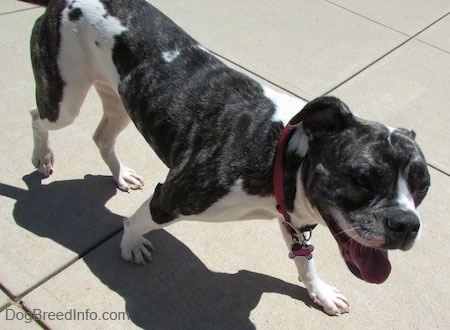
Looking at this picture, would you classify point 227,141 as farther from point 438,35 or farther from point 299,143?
point 438,35

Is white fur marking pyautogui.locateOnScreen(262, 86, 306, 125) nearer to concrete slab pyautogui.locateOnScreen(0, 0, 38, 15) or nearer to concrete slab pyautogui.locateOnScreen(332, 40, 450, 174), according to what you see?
concrete slab pyautogui.locateOnScreen(332, 40, 450, 174)

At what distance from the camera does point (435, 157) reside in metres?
4.95

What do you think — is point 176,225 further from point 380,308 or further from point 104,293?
point 380,308

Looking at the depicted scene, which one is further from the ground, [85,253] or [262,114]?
[262,114]

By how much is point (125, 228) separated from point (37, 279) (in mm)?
604

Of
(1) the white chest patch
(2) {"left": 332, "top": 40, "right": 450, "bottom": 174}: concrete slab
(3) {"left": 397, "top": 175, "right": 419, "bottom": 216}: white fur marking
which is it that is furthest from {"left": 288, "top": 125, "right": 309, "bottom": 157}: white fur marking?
(2) {"left": 332, "top": 40, "right": 450, "bottom": 174}: concrete slab

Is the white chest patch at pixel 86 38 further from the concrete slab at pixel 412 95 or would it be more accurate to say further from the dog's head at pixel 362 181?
the concrete slab at pixel 412 95

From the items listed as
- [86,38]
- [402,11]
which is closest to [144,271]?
[86,38]

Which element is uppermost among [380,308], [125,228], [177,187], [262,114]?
[262,114]

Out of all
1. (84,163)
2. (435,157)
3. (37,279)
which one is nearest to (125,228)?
(37,279)

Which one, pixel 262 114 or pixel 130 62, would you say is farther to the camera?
pixel 130 62

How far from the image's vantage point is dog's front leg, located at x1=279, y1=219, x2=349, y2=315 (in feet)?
11.8

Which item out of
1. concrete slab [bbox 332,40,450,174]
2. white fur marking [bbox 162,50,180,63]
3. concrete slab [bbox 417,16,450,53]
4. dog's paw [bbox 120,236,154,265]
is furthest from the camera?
concrete slab [bbox 417,16,450,53]

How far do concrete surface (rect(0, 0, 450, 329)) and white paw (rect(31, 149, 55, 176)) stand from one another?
100 millimetres
